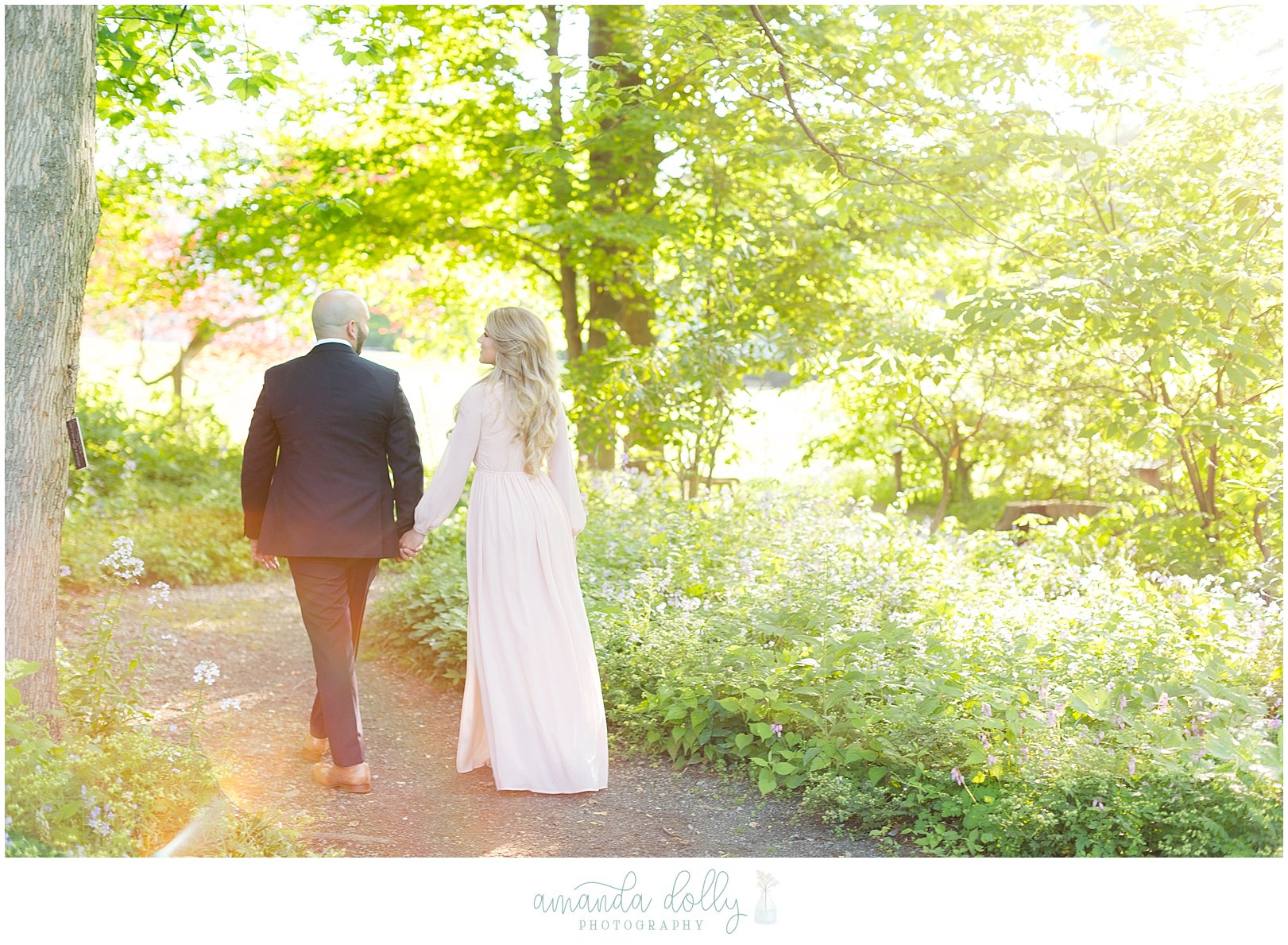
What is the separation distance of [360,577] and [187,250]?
606cm

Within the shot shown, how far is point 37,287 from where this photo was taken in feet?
11.9

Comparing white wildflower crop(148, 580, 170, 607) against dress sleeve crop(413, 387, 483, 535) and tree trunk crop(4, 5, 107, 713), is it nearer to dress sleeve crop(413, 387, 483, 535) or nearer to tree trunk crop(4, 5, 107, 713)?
tree trunk crop(4, 5, 107, 713)

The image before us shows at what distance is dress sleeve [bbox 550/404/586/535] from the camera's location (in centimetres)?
412

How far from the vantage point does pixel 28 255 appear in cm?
359

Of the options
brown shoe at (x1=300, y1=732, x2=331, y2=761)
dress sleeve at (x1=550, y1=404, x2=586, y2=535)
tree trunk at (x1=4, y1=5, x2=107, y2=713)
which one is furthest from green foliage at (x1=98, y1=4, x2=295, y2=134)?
brown shoe at (x1=300, y1=732, x2=331, y2=761)

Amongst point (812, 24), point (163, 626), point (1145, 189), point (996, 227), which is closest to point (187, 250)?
point (163, 626)

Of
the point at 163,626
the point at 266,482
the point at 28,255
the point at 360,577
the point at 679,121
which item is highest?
the point at 679,121

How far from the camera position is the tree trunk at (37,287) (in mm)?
3584

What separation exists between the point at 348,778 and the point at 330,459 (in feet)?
4.14

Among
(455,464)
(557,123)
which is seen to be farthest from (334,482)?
(557,123)

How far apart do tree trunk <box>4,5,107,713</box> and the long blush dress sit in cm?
133

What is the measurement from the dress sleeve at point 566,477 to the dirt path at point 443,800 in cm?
108
